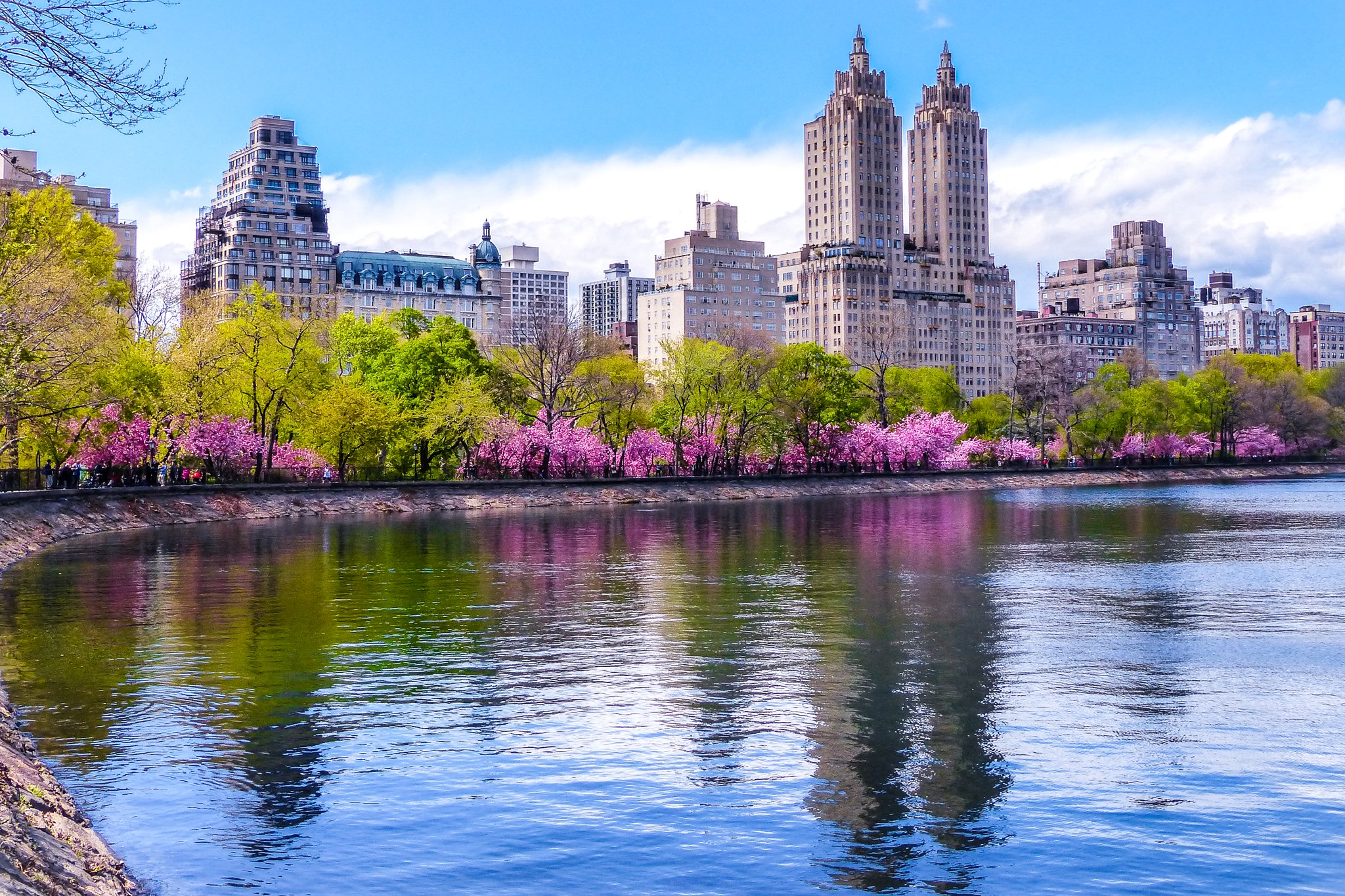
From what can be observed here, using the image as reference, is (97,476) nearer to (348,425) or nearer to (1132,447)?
(348,425)

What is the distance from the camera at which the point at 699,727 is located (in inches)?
899

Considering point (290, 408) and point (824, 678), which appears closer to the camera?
point (824, 678)

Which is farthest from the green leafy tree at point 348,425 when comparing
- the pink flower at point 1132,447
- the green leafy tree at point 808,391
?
the pink flower at point 1132,447

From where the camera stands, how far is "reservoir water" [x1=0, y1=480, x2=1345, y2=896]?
16.2 m

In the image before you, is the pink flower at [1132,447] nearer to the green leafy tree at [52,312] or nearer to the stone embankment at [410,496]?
the stone embankment at [410,496]

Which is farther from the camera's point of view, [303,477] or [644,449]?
[644,449]

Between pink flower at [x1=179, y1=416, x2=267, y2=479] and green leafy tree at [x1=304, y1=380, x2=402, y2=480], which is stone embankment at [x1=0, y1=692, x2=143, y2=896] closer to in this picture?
pink flower at [x1=179, y1=416, x2=267, y2=479]

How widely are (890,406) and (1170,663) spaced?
444 feet

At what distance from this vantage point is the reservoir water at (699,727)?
639 inches

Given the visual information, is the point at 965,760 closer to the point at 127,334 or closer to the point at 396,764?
the point at 396,764

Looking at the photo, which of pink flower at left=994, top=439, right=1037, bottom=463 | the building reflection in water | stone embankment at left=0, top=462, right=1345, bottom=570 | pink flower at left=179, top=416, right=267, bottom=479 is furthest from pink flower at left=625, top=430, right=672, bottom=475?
the building reflection in water

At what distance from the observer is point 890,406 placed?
534ft

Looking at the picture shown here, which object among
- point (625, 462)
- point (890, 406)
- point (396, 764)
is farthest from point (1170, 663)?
point (890, 406)

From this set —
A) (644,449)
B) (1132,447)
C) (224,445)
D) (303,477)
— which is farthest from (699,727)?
(1132,447)
